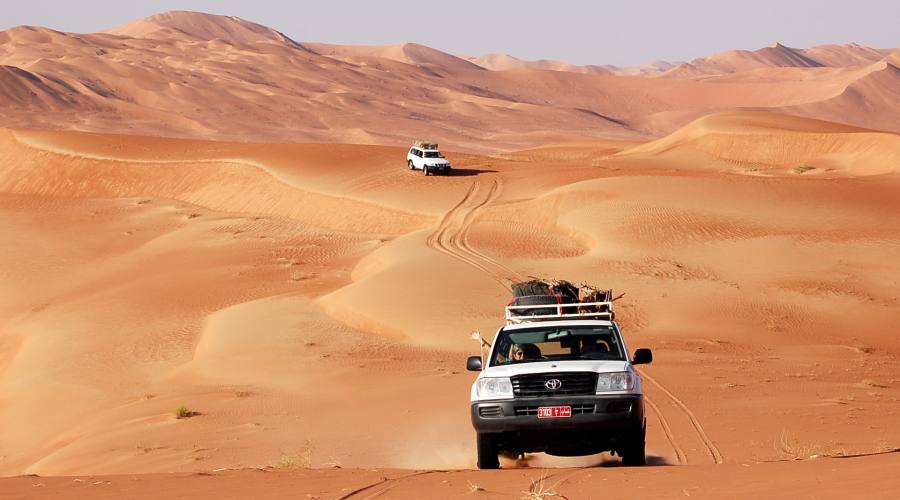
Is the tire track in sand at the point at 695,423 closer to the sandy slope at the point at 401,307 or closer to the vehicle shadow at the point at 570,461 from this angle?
the sandy slope at the point at 401,307

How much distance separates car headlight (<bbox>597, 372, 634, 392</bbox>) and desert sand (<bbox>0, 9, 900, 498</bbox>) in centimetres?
81

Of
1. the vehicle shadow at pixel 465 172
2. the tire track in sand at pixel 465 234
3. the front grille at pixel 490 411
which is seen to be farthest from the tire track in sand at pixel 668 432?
the vehicle shadow at pixel 465 172

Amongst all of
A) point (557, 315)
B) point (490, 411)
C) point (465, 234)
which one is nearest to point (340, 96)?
point (465, 234)

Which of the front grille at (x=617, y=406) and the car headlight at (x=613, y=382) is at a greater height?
the car headlight at (x=613, y=382)

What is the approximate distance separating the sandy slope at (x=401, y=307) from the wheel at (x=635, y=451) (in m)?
0.71

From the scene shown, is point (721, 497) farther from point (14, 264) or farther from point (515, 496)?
point (14, 264)

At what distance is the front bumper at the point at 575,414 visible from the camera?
10.4m

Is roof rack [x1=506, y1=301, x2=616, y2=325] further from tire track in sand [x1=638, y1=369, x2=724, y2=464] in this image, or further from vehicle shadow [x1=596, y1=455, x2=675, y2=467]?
tire track in sand [x1=638, y1=369, x2=724, y2=464]

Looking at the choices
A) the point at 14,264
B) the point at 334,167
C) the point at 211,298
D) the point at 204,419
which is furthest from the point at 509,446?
the point at 334,167

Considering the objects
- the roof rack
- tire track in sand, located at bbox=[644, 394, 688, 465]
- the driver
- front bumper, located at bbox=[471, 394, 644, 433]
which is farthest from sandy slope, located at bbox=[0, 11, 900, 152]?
front bumper, located at bbox=[471, 394, 644, 433]

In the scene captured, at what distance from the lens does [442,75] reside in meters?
162

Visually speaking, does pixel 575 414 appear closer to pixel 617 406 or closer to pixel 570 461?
pixel 617 406

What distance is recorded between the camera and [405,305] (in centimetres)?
2494

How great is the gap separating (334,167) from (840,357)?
1351 inches
